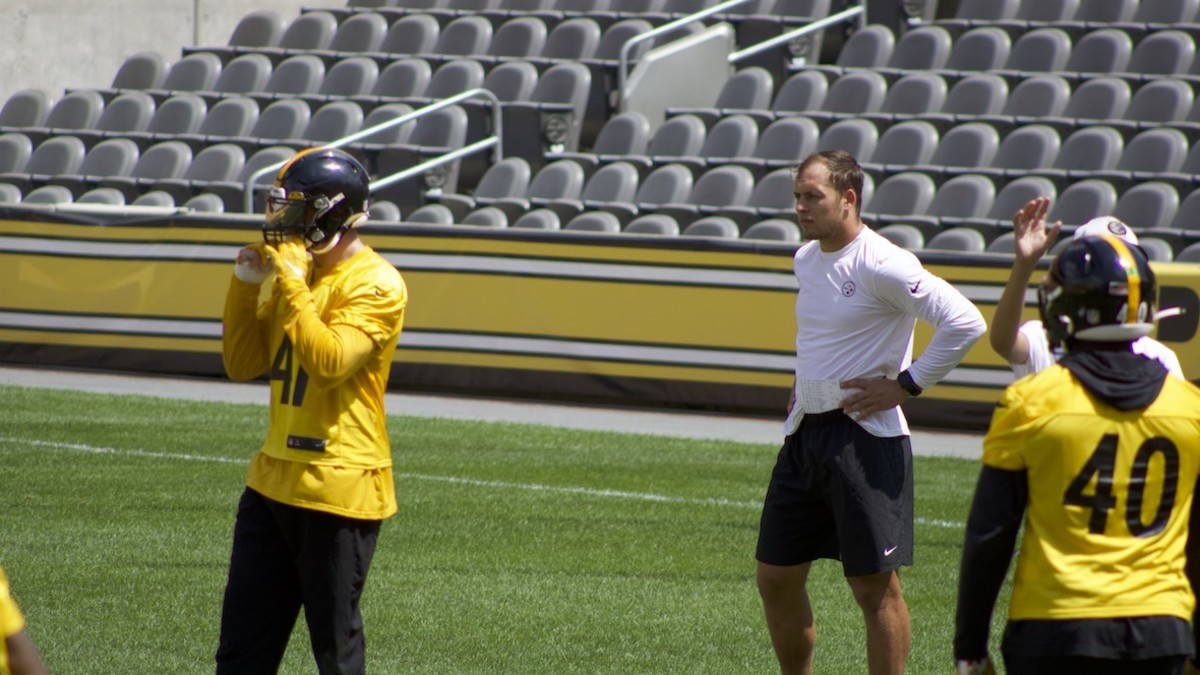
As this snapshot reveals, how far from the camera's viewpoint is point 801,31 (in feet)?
66.3

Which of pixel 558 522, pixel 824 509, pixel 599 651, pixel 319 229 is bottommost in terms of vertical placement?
pixel 558 522

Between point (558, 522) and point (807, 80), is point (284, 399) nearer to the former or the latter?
point (558, 522)

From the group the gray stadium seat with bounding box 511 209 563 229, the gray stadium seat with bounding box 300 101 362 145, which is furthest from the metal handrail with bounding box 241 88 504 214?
the gray stadium seat with bounding box 511 209 563 229

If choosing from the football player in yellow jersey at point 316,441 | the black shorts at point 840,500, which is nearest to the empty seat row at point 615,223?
the black shorts at point 840,500

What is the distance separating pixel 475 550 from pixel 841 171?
4.05m

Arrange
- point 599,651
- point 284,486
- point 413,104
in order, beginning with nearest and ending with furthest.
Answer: point 284,486 → point 599,651 → point 413,104

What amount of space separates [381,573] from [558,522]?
5.36 feet

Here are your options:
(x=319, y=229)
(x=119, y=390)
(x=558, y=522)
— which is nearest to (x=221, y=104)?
(x=119, y=390)

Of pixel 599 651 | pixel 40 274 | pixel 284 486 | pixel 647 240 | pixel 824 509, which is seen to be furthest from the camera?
pixel 40 274

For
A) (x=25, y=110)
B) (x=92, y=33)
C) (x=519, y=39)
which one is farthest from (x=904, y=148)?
(x=92, y=33)

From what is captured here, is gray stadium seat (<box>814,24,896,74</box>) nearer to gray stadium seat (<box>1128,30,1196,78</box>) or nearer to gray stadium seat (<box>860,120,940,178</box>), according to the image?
gray stadium seat (<box>860,120,940,178</box>)

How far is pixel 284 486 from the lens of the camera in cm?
494

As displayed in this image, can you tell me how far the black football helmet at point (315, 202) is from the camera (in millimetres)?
4957

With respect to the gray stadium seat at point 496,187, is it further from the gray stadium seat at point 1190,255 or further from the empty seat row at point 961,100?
the gray stadium seat at point 1190,255
